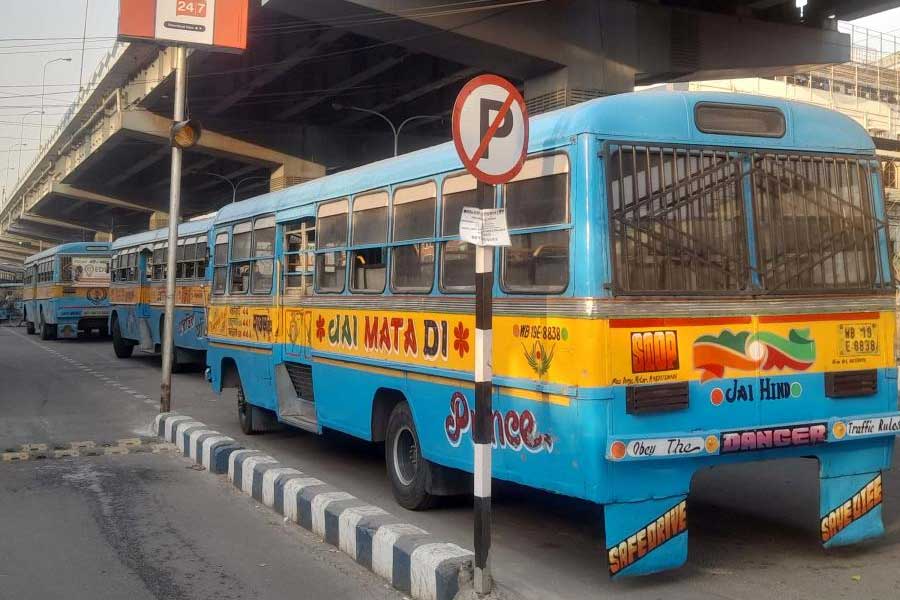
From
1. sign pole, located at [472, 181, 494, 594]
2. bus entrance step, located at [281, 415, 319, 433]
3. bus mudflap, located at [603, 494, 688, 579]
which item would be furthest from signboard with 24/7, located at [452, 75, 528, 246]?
bus entrance step, located at [281, 415, 319, 433]

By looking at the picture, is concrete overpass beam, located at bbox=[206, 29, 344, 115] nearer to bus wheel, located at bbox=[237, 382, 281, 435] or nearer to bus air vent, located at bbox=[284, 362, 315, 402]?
bus wheel, located at bbox=[237, 382, 281, 435]

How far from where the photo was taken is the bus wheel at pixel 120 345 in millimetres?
24953

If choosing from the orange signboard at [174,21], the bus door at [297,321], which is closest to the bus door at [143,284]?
the orange signboard at [174,21]

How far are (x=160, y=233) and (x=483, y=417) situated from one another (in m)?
18.5

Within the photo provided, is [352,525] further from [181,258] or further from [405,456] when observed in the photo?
[181,258]

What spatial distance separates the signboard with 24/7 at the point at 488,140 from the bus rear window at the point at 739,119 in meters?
1.21

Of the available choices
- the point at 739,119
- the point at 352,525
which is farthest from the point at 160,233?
the point at 739,119

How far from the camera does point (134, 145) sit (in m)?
39.3

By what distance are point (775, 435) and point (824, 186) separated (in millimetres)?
1671

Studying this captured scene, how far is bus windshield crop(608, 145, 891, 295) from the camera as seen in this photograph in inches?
220

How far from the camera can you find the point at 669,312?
18.1 ft

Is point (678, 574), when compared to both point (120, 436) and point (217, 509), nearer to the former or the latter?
point (217, 509)

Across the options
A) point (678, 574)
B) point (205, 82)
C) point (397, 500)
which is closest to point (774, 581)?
point (678, 574)

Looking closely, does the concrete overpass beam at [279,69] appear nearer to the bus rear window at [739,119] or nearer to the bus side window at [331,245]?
the bus side window at [331,245]
